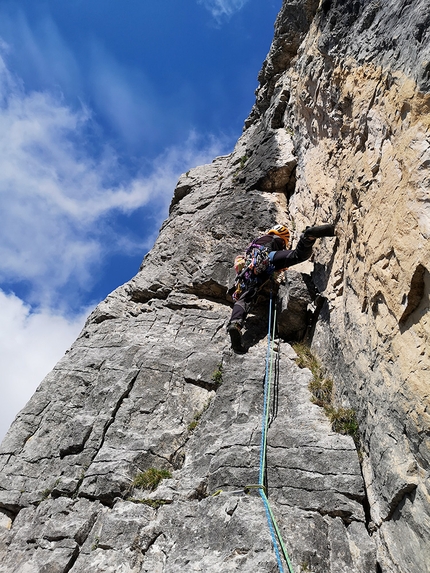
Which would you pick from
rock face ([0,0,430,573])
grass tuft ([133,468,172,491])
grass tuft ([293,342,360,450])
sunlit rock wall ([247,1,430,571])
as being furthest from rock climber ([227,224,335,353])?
grass tuft ([133,468,172,491])

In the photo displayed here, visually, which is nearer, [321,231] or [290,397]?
[290,397]

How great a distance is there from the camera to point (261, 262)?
8445mm

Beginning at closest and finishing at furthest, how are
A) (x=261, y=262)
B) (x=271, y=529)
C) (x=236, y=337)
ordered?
1. (x=271, y=529)
2. (x=236, y=337)
3. (x=261, y=262)

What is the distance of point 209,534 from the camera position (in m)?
4.87

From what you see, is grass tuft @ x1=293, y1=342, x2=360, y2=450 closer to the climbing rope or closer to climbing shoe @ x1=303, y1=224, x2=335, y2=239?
the climbing rope

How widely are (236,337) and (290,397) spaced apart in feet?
5.26

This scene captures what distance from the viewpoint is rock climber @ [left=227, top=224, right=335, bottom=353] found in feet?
25.3

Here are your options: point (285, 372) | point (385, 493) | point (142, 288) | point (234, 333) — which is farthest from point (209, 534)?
point (142, 288)

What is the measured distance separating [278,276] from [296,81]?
22.4ft

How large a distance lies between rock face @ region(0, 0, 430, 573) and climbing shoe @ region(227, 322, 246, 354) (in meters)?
0.25

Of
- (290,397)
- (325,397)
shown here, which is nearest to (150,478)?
(290,397)

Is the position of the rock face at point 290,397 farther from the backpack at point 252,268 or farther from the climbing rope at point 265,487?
the backpack at point 252,268

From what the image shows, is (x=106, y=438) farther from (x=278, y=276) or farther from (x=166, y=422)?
(x=278, y=276)

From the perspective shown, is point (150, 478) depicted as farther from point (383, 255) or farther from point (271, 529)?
point (383, 255)
